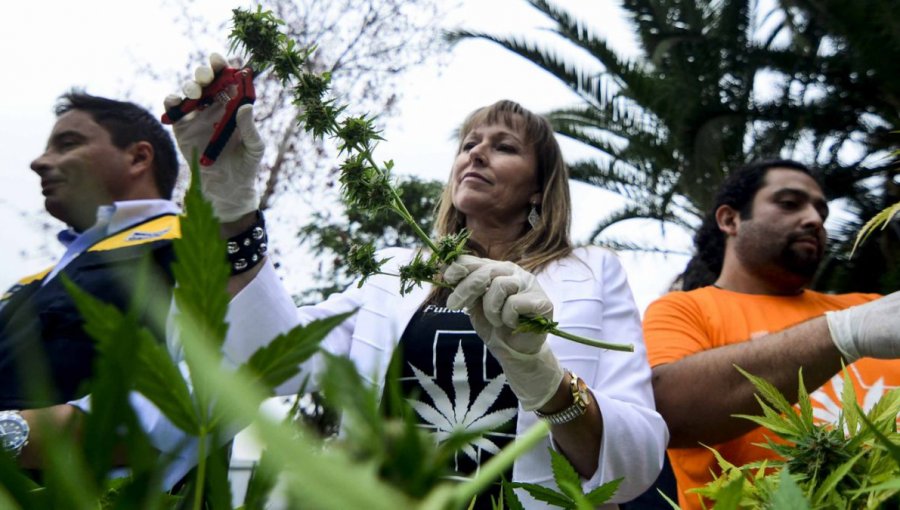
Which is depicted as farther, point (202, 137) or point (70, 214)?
point (70, 214)

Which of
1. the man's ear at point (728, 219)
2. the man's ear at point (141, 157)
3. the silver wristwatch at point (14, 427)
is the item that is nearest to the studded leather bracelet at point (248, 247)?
the silver wristwatch at point (14, 427)

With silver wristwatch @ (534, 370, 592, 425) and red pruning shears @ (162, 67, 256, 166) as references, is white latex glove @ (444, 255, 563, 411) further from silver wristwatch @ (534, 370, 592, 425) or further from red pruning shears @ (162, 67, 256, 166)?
red pruning shears @ (162, 67, 256, 166)

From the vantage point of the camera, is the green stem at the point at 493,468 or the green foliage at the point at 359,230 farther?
the green foliage at the point at 359,230

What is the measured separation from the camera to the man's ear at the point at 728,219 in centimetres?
314

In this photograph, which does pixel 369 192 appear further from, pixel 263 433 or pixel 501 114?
pixel 501 114

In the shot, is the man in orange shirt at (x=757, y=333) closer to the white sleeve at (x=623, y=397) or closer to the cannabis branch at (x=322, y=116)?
the white sleeve at (x=623, y=397)

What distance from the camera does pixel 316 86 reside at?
3.86ft

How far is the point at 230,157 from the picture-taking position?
76.6 inches

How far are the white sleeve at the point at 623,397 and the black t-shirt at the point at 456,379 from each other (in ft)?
0.66

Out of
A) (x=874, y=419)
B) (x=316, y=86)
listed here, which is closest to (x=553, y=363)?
(x=316, y=86)

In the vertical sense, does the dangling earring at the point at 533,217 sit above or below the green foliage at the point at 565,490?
below

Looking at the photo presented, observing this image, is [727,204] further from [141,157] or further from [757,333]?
[141,157]

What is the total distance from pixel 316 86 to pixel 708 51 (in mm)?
7461

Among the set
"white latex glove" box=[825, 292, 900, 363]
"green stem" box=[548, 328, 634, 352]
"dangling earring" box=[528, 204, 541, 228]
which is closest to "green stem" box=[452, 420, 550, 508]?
"green stem" box=[548, 328, 634, 352]
